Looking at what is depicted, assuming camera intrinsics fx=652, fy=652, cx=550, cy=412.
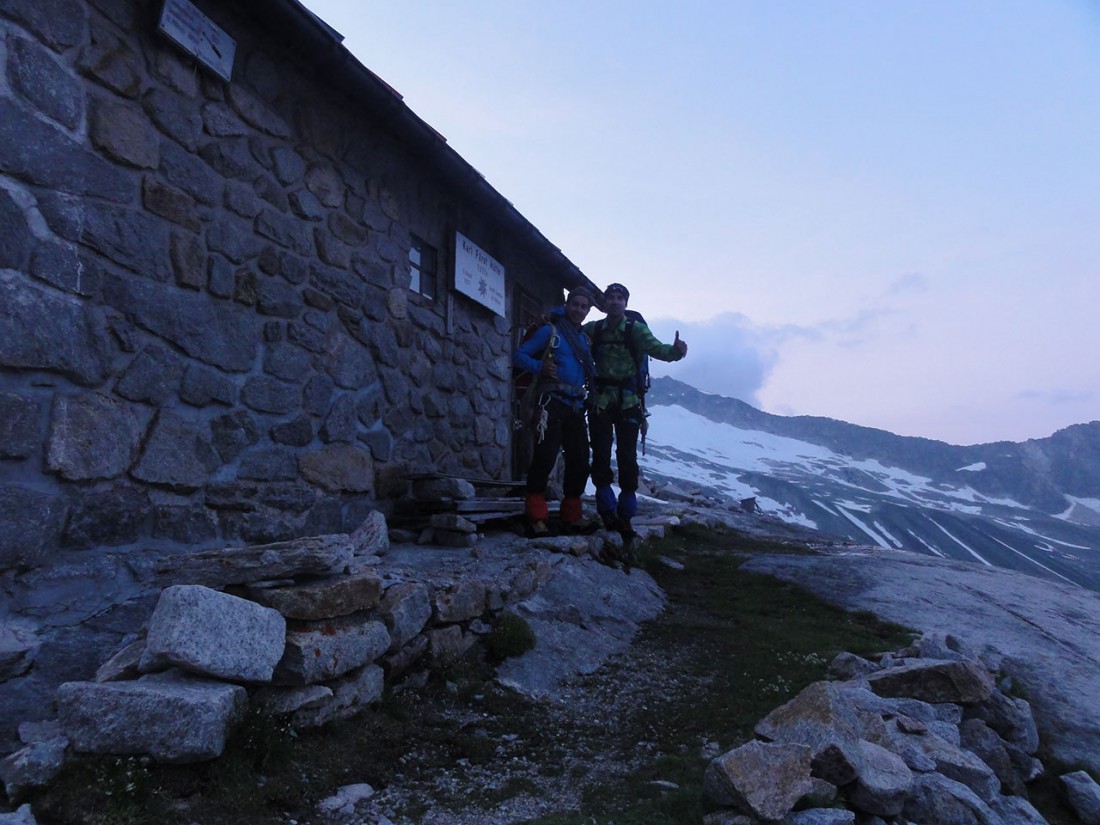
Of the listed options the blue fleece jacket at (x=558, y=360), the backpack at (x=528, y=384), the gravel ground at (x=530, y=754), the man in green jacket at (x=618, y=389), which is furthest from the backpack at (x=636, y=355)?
the gravel ground at (x=530, y=754)

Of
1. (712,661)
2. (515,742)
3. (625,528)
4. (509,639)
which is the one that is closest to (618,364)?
(625,528)

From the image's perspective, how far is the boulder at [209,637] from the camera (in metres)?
2.32

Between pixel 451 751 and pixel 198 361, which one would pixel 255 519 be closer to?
pixel 198 361

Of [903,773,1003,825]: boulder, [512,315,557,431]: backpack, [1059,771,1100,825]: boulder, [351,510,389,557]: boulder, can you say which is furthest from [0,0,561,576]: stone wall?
[1059,771,1100,825]: boulder

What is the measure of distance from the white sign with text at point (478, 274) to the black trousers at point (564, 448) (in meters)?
1.73

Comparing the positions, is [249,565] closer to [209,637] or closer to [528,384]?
[209,637]

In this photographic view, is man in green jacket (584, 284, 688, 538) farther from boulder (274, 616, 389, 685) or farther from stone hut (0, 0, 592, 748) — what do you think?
boulder (274, 616, 389, 685)

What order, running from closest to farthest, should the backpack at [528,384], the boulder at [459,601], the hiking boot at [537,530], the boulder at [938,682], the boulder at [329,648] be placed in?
the boulder at [329,648] < the boulder at [938,682] < the boulder at [459,601] < the hiking boot at [537,530] < the backpack at [528,384]

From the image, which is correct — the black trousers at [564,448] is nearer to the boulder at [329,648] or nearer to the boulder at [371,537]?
the boulder at [371,537]

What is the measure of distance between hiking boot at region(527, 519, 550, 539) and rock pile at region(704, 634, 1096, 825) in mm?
2862

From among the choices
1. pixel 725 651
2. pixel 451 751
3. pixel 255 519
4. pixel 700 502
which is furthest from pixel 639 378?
pixel 700 502

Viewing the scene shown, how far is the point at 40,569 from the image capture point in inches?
115

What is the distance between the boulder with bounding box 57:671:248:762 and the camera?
2137 millimetres

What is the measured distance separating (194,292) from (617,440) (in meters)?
4.07
